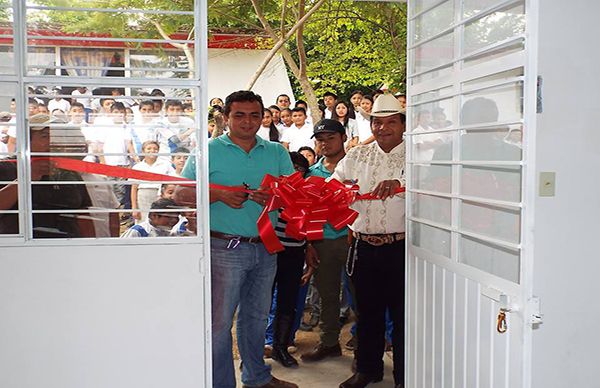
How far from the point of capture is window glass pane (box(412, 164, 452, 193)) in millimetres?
2868

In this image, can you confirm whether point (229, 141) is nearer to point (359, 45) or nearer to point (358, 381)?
point (358, 381)

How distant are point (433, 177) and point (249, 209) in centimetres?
119

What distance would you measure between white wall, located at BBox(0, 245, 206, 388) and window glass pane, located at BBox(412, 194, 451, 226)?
46.1 inches

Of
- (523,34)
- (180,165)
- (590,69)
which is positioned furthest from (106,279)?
(590,69)

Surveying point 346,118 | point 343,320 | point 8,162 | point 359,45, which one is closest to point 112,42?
point 8,162

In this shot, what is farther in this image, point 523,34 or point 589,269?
point 589,269

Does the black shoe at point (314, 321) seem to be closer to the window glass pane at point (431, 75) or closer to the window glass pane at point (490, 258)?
the window glass pane at point (431, 75)

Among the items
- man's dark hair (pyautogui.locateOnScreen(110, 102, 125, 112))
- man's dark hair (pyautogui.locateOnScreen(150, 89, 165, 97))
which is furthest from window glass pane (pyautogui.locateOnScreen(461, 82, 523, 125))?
man's dark hair (pyautogui.locateOnScreen(110, 102, 125, 112))

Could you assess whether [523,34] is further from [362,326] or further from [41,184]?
[362,326]

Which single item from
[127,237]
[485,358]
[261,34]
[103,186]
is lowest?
[485,358]

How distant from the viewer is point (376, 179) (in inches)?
155

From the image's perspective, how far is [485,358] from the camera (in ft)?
8.19

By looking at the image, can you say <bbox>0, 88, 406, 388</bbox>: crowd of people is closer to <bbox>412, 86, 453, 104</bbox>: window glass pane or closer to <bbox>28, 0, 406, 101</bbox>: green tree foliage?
<bbox>412, 86, 453, 104</bbox>: window glass pane

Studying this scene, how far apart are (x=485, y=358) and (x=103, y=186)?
176 cm
